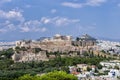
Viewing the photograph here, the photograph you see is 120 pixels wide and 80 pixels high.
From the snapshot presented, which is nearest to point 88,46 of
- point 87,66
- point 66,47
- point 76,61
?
point 66,47

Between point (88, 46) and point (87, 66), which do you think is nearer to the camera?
point (87, 66)

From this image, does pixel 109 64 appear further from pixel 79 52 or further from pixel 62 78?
pixel 62 78

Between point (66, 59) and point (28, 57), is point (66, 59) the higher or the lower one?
the lower one

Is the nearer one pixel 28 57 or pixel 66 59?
pixel 66 59

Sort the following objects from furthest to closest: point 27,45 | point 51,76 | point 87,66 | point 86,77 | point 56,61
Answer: point 27,45
point 56,61
point 87,66
point 86,77
point 51,76

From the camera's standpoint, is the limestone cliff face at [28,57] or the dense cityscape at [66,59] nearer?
the dense cityscape at [66,59]

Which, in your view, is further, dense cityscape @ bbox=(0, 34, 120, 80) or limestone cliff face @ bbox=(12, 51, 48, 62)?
limestone cliff face @ bbox=(12, 51, 48, 62)

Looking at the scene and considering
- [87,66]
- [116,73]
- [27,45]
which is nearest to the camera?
[116,73]

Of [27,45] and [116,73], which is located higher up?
[27,45]
